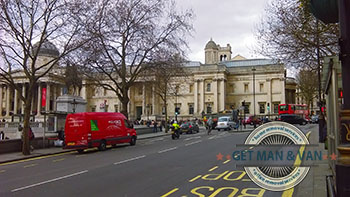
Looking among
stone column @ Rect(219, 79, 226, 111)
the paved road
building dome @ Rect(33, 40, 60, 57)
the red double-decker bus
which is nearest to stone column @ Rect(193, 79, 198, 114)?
stone column @ Rect(219, 79, 226, 111)

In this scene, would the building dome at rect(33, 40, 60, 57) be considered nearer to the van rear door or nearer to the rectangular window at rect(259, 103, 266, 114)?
the van rear door

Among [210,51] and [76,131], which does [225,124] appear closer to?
[76,131]

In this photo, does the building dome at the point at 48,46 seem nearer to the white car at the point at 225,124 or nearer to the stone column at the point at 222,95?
the white car at the point at 225,124

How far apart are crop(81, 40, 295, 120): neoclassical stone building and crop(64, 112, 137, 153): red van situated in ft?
187

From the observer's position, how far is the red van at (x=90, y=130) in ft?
61.7

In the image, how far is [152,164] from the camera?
1241 centimetres

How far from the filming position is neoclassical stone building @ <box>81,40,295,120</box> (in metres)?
80.3

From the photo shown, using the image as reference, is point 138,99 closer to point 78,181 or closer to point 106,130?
point 106,130

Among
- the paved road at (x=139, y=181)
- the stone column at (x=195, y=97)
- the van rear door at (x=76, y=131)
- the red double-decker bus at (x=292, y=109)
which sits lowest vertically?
the paved road at (x=139, y=181)

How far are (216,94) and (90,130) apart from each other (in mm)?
65065

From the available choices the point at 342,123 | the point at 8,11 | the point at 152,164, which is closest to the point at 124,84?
the point at 8,11

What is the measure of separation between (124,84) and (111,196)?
834 inches

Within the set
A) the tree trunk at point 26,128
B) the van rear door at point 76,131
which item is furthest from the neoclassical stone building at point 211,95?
the tree trunk at point 26,128

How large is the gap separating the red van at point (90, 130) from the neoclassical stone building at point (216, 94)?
5693 centimetres
